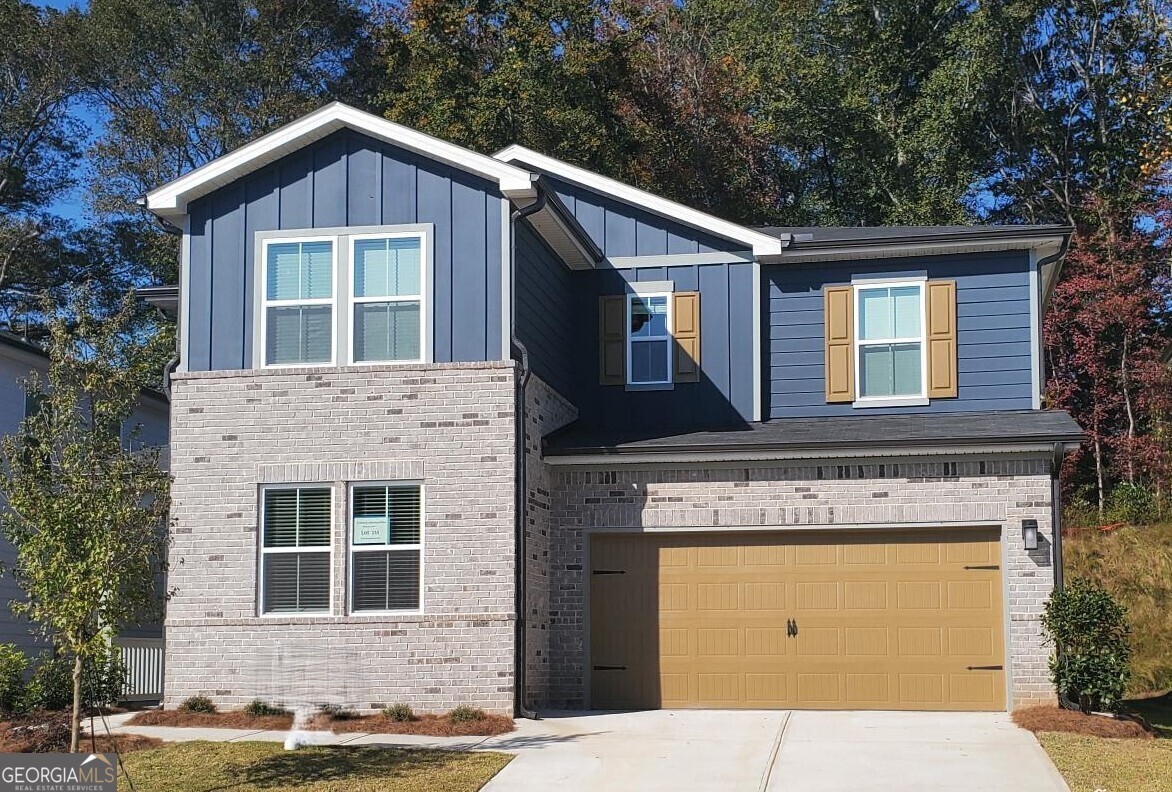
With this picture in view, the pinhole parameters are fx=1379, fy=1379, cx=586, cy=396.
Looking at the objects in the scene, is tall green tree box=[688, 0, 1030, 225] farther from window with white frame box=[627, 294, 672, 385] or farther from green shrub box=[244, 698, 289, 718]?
green shrub box=[244, 698, 289, 718]

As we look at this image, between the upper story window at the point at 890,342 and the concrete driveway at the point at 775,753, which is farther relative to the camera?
the upper story window at the point at 890,342

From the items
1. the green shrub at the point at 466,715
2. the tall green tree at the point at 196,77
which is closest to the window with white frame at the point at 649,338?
the green shrub at the point at 466,715

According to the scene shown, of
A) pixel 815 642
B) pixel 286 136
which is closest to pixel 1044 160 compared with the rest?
pixel 815 642

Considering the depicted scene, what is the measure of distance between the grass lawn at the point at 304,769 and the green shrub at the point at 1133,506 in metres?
16.9

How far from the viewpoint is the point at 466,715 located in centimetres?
1459

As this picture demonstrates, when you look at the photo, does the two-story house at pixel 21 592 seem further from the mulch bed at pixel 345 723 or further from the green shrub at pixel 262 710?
the green shrub at pixel 262 710

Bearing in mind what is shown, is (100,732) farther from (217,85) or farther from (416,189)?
(217,85)

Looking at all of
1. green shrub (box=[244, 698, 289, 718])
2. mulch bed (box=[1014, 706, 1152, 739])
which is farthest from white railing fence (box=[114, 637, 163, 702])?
mulch bed (box=[1014, 706, 1152, 739])

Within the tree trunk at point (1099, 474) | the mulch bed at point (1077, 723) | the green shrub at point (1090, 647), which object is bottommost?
the mulch bed at point (1077, 723)

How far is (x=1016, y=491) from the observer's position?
52.1 ft

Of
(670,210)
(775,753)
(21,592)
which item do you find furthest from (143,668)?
(775,753)

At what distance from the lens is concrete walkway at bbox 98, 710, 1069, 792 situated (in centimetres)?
1148

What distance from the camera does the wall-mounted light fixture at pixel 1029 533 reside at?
15492 millimetres

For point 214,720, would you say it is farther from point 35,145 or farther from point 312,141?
point 35,145
